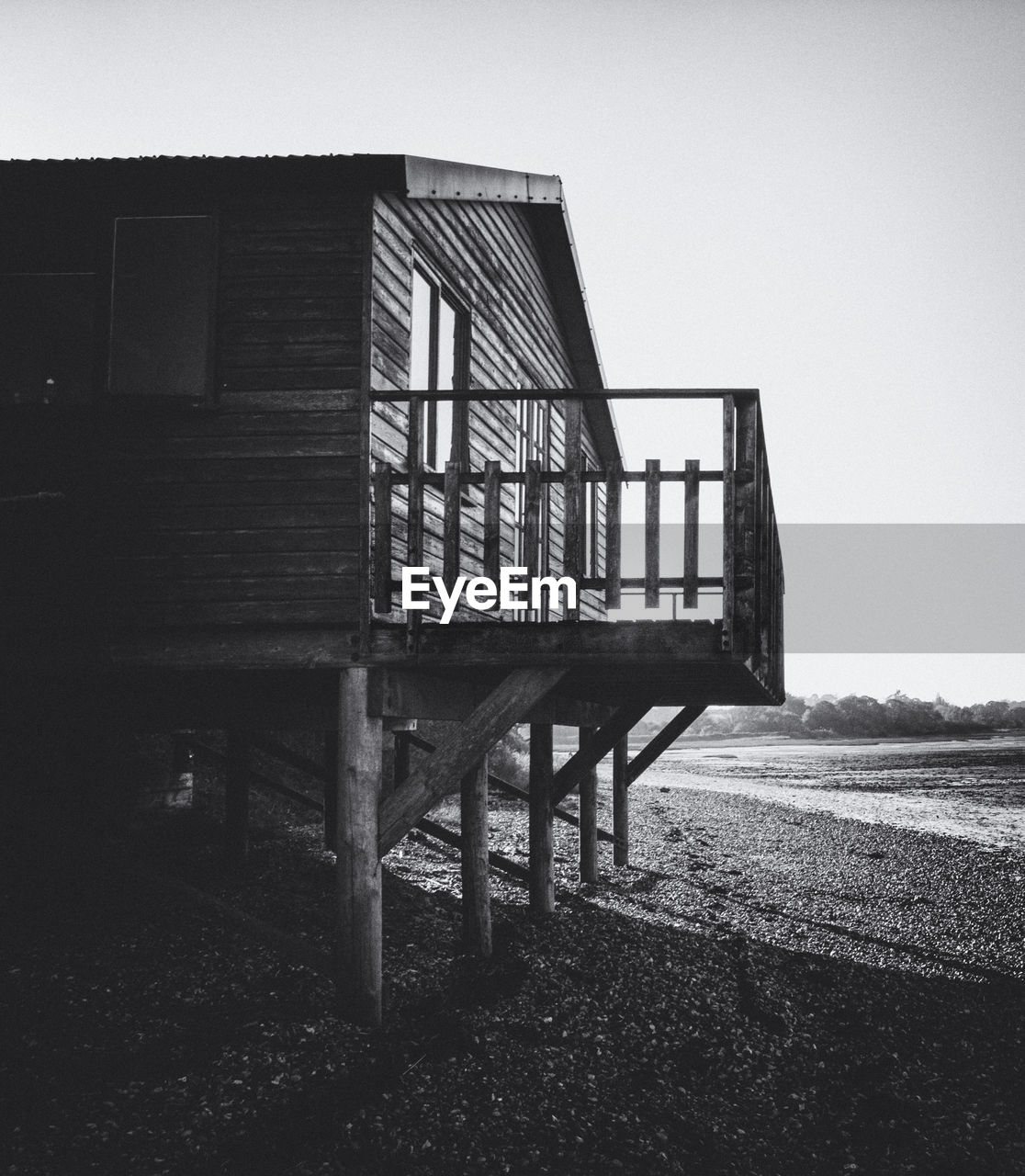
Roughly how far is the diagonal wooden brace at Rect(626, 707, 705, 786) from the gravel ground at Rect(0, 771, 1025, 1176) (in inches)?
67.1

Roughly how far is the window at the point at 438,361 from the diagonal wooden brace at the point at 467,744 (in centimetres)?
264

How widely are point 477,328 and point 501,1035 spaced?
6.09 metres

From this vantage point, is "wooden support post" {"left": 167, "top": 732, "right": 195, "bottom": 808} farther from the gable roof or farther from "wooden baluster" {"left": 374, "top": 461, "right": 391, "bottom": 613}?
the gable roof

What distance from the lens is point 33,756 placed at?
33.3ft

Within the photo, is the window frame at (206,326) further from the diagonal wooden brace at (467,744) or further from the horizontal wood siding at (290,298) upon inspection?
the diagonal wooden brace at (467,744)

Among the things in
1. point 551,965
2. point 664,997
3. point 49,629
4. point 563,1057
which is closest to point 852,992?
point 664,997

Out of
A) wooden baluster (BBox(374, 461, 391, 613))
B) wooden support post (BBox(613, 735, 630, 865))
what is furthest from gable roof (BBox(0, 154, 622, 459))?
wooden support post (BBox(613, 735, 630, 865))

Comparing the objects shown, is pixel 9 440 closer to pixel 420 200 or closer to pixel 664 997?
pixel 420 200

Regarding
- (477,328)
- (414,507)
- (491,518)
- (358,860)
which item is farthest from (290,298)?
(358,860)

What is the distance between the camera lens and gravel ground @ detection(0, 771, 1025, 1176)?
5.55 m

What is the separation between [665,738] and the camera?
41.2 feet

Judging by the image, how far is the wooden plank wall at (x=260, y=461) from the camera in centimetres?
710

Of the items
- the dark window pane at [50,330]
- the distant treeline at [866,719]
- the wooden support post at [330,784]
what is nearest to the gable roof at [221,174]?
the dark window pane at [50,330]

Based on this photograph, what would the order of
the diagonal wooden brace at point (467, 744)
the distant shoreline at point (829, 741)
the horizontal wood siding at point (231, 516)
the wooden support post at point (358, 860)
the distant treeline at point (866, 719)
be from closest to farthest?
the diagonal wooden brace at point (467, 744) → the wooden support post at point (358, 860) → the horizontal wood siding at point (231, 516) → the distant shoreline at point (829, 741) → the distant treeline at point (866, 719)
